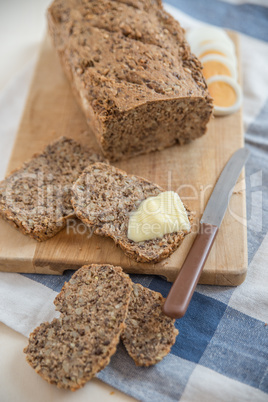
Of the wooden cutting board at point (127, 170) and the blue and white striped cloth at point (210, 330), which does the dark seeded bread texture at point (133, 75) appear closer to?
the wooden cutting board at point (127, 170)

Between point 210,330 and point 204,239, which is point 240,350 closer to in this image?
point 210,330

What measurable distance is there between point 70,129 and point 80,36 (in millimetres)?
932

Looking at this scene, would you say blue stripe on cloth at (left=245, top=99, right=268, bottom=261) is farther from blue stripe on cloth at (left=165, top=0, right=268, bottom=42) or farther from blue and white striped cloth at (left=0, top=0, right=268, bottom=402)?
blue stripe on cloth at (left=165, top=0, right=268, bottom=42)

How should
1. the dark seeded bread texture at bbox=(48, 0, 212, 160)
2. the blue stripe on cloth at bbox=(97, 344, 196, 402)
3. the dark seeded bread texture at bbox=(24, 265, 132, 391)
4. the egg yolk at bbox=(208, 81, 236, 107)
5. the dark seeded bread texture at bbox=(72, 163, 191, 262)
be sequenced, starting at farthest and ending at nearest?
the egg yolk at bbox=(208, 81, 236, 107), the dark seeded bread texture at bbox=(48, 0, 212, 160), the dark seeded bread texture at bbox=(72, 163, 191, 262), the blue stripe on cloth at bbox=(97, 344, 196, 402), the dark seeded bread texture at bbox=(24, 265, 132, 391)

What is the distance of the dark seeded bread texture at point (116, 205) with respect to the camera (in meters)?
3.45

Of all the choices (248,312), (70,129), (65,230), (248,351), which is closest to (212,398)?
(248,351)

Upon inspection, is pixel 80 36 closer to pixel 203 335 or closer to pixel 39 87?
pixel 39 87

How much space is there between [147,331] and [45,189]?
1.56 metres

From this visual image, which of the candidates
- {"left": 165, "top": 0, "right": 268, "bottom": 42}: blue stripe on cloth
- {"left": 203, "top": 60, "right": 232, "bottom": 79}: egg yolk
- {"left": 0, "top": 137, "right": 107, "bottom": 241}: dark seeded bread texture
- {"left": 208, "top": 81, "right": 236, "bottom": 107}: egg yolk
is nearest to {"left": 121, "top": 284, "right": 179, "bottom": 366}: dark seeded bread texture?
{"left": 0, "top": 137, "right": 107, "bottom": 241}: dark seeded bread texture

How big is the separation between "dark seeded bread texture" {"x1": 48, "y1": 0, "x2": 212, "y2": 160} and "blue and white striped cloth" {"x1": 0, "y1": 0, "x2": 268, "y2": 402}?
0.96 metres

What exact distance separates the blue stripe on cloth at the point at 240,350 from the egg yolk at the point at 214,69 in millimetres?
2438

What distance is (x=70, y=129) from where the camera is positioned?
→ 4621 millimetres

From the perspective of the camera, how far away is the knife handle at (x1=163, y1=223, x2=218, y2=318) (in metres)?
3.05

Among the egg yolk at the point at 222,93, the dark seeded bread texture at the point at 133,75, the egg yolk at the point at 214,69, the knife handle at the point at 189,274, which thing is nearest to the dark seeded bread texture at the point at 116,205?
the knife handle at the point at 189,274
